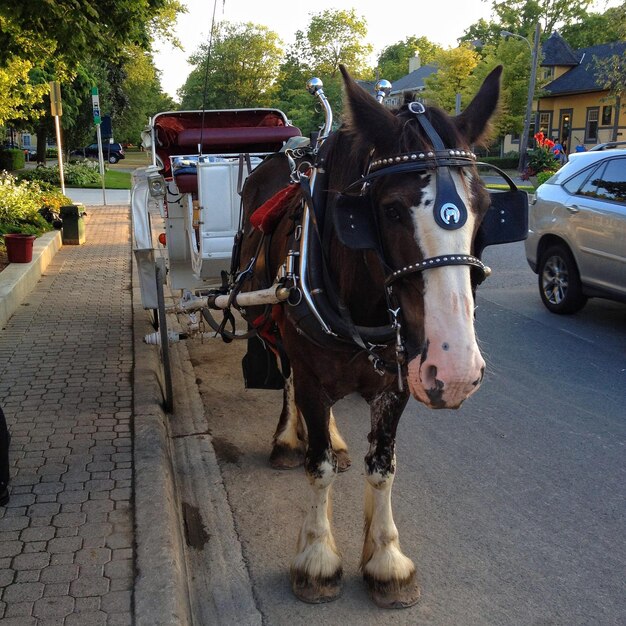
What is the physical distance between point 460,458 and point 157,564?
246 cm

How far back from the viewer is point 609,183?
8164 millimetres

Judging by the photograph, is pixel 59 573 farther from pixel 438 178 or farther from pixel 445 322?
pixel 438 178

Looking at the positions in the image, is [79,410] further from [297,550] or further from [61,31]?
[61,31]

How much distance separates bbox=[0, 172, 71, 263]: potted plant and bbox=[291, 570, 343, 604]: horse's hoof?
8.25 metres

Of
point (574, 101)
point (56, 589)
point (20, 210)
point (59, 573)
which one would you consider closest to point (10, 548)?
point (59, 573)

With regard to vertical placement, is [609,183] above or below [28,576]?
above

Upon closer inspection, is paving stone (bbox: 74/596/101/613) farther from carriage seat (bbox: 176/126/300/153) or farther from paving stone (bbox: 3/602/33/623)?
carriage seat (bbox: 176/126/300/153)

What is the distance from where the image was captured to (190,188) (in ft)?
21.0

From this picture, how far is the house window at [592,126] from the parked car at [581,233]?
137ft

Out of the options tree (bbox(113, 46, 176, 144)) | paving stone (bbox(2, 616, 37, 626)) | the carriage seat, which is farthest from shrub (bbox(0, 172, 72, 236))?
tree (bbox(113, 46, 176, 144))

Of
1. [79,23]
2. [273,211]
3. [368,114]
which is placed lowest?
[273,211]

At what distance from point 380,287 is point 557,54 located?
56.8 meters

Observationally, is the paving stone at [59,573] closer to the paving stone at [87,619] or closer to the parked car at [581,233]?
the paving stone at [87,619]

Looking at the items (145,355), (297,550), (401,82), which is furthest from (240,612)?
(401,82)
